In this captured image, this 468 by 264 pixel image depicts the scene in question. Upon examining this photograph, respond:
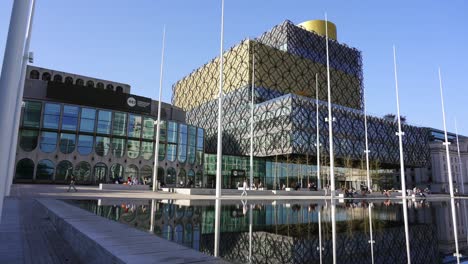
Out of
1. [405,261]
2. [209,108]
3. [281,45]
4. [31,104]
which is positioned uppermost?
[281,45]

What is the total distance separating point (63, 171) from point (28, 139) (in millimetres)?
7022

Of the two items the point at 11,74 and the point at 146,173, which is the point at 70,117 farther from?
the point at 11,74

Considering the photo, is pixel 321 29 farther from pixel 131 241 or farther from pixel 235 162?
pixel 131 241

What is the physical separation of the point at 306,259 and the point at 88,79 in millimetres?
Result: 77310

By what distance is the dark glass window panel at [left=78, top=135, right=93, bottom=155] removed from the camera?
5225cm

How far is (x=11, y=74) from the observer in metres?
4.62

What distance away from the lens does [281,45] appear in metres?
86.4

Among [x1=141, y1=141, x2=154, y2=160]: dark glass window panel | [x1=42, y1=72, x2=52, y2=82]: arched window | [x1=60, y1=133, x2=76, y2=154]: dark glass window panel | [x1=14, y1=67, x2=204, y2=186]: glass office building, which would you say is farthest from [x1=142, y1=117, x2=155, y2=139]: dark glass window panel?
[x1=42, y1=72, x2=52, y2=82]: arched window

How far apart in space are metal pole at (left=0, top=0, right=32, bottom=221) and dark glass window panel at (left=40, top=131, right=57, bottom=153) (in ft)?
170

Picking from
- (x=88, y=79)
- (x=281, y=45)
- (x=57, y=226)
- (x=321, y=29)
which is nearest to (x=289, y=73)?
(x=281, y=45)

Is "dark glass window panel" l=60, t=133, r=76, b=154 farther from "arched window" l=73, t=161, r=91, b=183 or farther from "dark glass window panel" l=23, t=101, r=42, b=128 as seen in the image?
"dark glass window panel" l=23, t=101, r=42, b=128

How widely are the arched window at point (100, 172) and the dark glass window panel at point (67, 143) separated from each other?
481 cm

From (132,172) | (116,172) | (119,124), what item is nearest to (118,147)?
(119,124)

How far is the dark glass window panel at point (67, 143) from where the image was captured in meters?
50.9
